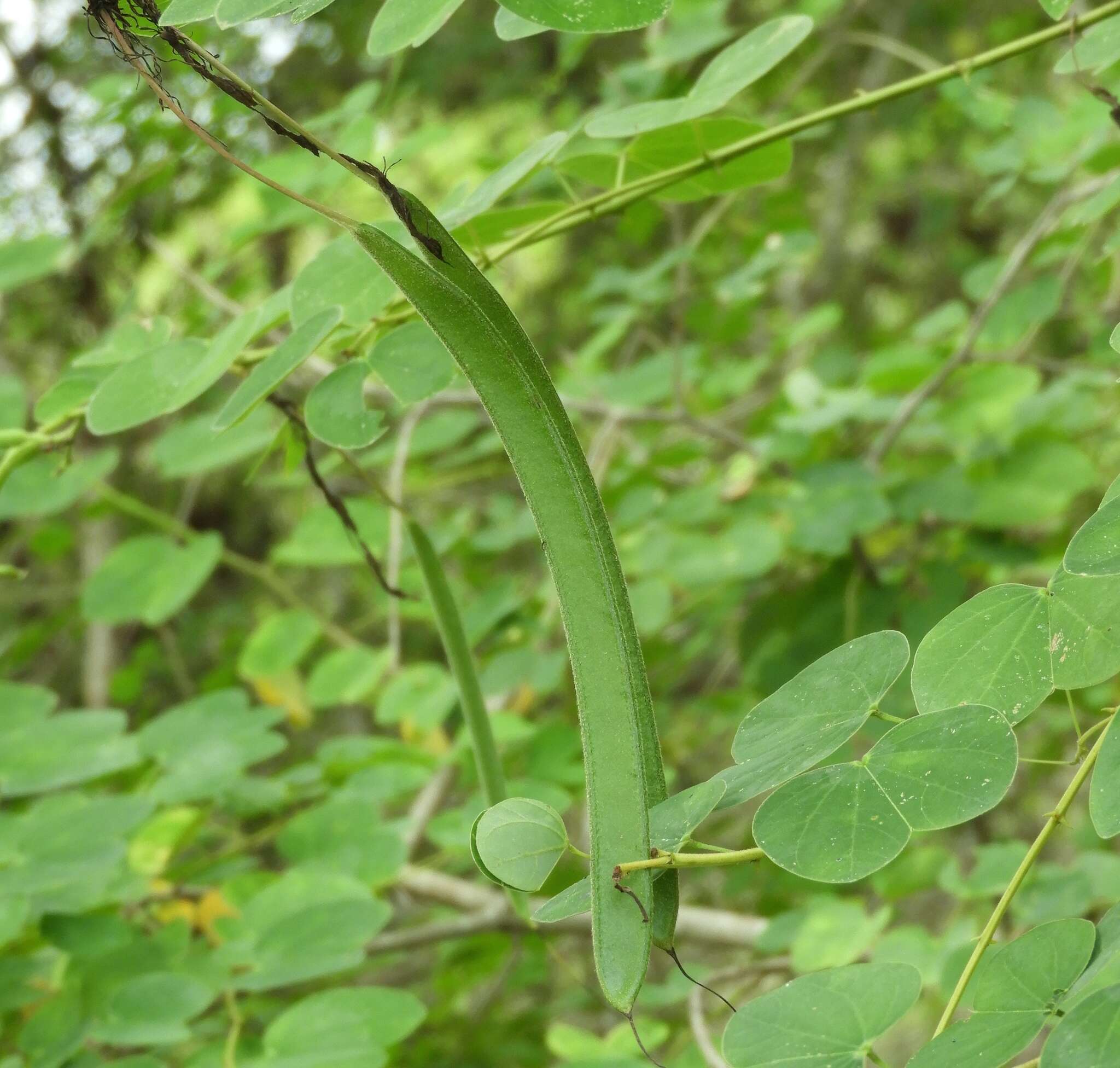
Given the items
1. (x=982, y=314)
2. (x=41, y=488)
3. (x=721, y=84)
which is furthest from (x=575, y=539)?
(x=41, y=488)

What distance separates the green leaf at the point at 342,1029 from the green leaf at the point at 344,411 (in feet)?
1.74

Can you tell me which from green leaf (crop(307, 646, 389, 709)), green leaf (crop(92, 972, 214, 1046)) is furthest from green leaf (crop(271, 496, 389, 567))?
green leaf (crop(92, 972, 214, 1046))

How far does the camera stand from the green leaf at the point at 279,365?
711 millimetres

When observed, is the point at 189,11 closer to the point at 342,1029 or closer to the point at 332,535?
the point at 342,1029

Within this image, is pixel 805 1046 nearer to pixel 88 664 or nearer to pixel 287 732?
pixel 88 664

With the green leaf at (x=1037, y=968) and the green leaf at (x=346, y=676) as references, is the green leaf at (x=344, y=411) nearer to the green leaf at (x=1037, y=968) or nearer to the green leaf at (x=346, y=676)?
the green leaf at (x=1037, y=968)

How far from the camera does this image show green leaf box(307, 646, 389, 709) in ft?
5.89

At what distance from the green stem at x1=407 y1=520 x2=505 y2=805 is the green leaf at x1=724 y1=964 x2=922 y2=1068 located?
0.95 ft

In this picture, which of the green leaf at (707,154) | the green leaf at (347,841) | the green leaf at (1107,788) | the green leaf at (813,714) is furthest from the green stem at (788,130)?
the green leaf at (347,841)

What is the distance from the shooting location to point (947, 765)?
1.75 feet

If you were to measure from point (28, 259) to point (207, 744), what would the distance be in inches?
28.3

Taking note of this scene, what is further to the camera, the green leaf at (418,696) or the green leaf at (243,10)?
the green leaf at (418,696)

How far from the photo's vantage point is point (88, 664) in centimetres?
287

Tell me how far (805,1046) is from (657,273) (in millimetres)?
1444
